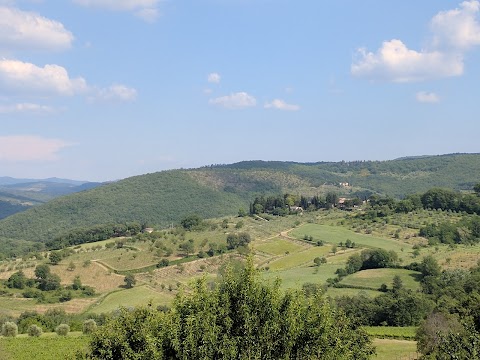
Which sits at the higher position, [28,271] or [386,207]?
[386,207]

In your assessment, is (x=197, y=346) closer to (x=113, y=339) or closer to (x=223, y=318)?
(x=223, y=318)

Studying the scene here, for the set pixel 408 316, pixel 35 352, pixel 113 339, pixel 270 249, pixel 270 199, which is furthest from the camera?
pixel 270 199

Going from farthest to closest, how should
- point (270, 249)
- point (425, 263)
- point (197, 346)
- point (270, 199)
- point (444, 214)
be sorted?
1. point (270, 199)
2. point (444, 214)
3. point (270, 249)
4. point (425, 263)
5. point (197, 346)

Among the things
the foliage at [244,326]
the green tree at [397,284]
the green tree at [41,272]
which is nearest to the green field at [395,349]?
the green tree at [397,284]

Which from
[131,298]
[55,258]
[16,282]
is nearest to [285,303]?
[131,298]

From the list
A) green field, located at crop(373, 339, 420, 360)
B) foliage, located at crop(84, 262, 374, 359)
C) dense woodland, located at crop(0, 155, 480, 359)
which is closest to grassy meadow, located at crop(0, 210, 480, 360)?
green field, located at crop(373, 339, 420, 360)

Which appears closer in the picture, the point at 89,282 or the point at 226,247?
the point at 89,282

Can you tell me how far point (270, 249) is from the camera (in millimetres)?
122312

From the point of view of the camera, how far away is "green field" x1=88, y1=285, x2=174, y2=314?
3570 inches

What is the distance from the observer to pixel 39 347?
4894 centimetres

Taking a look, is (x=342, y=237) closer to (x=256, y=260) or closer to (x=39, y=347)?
(x=256, y=260)

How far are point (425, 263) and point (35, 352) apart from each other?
69.8 m

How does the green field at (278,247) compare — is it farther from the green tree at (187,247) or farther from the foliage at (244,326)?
the foliage at (244,326)

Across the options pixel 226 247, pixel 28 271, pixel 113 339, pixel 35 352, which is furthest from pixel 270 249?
pixel 113 339
